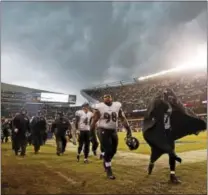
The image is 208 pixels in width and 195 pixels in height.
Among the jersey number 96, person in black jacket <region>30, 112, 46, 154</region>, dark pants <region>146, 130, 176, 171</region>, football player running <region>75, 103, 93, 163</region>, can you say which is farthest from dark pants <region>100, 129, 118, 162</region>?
person in black jacket <region>30, 112, 46, 154</region>

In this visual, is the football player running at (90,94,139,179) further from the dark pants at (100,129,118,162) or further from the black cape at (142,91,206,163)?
the black cape at (142,91,206,163)

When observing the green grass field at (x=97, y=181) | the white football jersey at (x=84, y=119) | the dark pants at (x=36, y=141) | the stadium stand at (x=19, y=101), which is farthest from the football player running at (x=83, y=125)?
the dark pants at (x=36, y=141)

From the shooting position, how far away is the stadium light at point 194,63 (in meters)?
6.99

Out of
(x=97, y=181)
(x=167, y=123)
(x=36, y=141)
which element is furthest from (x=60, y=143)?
(x=167, y=123)

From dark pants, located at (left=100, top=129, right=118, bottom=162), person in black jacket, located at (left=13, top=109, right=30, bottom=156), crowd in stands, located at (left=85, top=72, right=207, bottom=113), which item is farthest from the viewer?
person in black jacket, located at (left=13, top=109, right=30, bottom=156)

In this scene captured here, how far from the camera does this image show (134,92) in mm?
8844

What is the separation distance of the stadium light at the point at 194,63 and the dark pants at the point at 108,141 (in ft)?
4.87

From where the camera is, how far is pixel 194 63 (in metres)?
7.45

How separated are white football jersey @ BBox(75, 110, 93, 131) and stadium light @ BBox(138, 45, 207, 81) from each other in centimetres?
226

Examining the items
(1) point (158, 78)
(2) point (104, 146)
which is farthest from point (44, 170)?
(1) point (158, 78)

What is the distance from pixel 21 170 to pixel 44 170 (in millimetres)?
431

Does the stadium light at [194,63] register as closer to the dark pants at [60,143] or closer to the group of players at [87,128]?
the group of players at [87,128]

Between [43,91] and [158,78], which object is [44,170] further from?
[158,78]

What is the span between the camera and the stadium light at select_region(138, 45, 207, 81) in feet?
22.9
